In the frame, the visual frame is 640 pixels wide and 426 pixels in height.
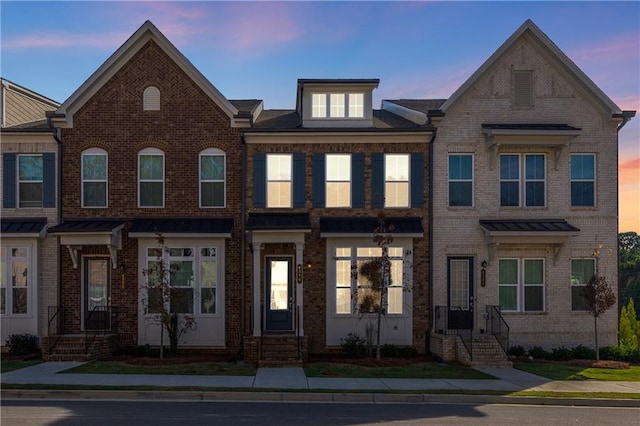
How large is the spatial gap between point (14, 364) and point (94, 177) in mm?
6530

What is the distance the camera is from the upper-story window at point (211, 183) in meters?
21.2

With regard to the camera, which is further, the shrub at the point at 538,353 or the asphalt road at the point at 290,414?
the shrub at the point at 538,353

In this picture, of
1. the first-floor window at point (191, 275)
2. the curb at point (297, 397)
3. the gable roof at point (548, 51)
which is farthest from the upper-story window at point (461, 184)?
the curb at point (297, 397)

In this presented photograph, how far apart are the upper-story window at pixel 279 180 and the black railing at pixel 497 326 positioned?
25.2ft

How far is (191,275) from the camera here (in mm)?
20891

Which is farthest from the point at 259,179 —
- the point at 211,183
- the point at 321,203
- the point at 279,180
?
the point at 321,203

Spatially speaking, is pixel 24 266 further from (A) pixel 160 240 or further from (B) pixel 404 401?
(B) pixel 404 401

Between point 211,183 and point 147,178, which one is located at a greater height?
point 147,178

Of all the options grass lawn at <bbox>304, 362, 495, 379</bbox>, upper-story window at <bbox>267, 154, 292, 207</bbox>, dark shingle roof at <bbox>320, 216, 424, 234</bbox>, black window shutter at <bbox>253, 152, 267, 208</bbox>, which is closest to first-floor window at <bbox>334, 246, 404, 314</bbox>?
dark shingle roof at <bbox>320, 216, 424, 234</bbox>

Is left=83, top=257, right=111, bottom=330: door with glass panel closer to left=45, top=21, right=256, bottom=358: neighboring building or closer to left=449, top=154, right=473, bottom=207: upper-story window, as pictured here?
left=45, top=21, right=256, bottom=358: neighboring building

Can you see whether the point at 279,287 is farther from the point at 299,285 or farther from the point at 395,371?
the point at 395,371

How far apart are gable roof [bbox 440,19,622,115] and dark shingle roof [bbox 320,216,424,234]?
158 inches

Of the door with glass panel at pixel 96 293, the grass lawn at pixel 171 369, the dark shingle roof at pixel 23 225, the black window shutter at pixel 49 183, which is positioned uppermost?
the black window shutter at pixel 49 183

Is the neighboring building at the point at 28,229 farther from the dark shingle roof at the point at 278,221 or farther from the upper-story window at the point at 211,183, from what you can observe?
the dark shingle roof at the point at 278,221
